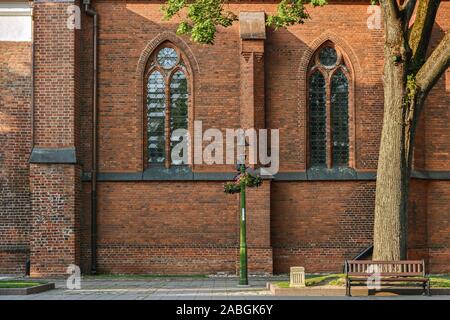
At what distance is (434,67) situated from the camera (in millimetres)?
17203

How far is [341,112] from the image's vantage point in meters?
23.6

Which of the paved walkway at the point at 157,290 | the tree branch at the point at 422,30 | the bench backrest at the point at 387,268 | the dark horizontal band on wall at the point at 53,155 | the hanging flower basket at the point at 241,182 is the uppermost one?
the tree branch at the point at 422,30

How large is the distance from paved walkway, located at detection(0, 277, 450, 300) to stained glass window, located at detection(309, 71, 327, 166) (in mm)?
4401

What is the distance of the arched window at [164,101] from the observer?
918 inches

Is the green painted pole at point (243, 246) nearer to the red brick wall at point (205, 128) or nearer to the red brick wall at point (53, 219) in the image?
the red brick wall at point (205, 128)

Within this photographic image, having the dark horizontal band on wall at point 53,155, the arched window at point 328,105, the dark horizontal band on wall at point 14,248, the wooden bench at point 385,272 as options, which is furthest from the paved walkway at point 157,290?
the arched window at point 328,105

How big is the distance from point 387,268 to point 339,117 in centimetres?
768

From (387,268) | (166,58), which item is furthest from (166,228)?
(387,268)

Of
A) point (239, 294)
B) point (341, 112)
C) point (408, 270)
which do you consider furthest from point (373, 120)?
point (239, 294)

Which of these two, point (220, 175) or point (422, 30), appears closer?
point (422, 30)

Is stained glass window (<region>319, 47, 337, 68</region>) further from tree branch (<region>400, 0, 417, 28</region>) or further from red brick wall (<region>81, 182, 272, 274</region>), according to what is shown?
tree branch (<region>400, 0, 417, 28</region>)

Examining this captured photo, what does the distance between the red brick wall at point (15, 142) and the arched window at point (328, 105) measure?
29.3 ft

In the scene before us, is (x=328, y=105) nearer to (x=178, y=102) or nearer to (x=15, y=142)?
(x=178, y=102)

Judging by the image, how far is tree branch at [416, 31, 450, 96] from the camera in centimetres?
1703
